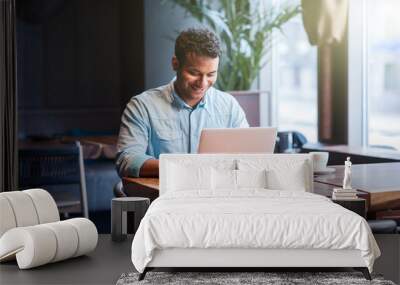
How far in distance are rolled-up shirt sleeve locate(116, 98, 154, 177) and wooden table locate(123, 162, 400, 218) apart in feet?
0.62

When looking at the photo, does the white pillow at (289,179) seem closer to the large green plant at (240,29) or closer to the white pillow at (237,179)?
the white pillow at (237,179)

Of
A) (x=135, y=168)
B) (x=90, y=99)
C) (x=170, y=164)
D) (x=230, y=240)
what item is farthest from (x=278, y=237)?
(x=90, y=99)

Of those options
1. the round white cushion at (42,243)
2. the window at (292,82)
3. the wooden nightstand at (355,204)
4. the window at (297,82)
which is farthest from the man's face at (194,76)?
the round white cushion at (42,243)

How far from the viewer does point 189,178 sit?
5.90 meters

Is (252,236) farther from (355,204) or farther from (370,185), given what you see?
(370,185)

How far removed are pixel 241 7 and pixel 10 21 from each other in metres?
1.91

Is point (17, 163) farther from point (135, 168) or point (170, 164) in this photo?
point (170, 164)

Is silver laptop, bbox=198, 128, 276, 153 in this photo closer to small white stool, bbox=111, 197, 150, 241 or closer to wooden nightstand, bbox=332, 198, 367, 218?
small white stool, bbox=111, 197, 150, 241

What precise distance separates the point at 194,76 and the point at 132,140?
2.41 feet

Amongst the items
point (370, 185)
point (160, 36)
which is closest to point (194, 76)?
point (160, 36)

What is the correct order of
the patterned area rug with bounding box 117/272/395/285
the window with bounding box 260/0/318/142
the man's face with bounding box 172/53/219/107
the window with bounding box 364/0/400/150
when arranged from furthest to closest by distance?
the window with bounding box 260/0/318/142 → the man's face with bounding box 172/53/219/107 → the window with bounding box 364/0/400/150 → the patterned area rug with bounding box 117/272/395/285

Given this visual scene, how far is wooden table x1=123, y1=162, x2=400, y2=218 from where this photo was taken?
18.3ft

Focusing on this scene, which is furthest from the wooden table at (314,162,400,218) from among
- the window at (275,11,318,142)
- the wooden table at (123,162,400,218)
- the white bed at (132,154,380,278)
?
the window at (275,11,318,142)

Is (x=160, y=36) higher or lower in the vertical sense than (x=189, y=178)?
higher
